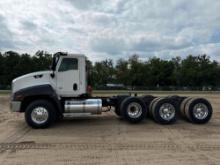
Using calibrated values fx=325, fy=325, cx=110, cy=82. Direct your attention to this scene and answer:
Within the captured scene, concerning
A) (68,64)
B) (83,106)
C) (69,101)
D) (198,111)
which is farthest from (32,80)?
(198,111)

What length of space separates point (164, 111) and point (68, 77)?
4.19 meters

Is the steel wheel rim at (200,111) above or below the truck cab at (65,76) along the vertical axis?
below

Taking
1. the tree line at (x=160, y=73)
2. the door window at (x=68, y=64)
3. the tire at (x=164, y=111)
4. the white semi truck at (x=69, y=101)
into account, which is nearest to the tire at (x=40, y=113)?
the white semi truck at (x=69, y=101)

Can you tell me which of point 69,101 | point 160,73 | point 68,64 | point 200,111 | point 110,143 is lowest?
point 110,143

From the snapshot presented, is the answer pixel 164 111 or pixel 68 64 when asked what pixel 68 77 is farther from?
pixel 164 111

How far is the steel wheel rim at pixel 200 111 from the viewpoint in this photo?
13.7 metres

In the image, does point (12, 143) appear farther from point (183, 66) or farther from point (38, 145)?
point (183, 66)

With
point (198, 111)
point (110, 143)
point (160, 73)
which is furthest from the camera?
point (160, 73)

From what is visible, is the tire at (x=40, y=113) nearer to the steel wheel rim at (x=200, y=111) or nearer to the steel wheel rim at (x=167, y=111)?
the steel wheel rim at (x=167, y=111)

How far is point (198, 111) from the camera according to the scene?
13789 mm

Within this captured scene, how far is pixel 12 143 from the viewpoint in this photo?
9.66 m

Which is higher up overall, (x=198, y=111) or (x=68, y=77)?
(x=68, y=77)

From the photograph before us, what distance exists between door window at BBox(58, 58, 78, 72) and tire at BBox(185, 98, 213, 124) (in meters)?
5.08

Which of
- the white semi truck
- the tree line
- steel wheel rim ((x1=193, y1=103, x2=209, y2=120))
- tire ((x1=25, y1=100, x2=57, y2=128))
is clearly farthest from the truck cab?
the tree line
